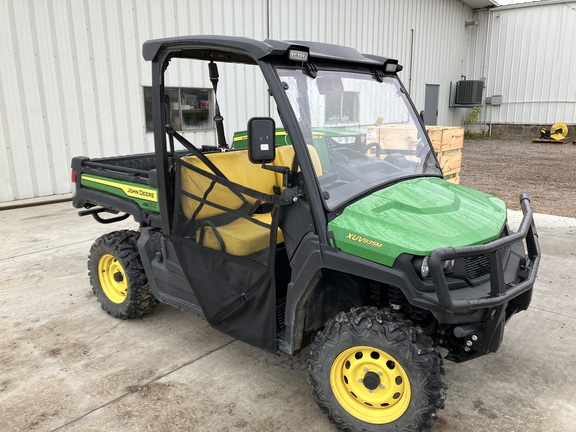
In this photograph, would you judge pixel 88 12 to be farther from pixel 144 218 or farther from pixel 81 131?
pixel 144 218

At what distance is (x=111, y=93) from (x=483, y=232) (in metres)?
7.48

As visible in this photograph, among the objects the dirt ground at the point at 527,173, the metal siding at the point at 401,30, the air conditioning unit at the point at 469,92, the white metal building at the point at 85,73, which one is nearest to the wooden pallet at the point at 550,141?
the dirt ground at the point at 527,173

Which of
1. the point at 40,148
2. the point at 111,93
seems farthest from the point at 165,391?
the point at 111,93

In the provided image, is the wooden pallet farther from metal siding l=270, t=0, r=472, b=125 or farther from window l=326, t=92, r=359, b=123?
window l=326, t=92, r=359, b=123

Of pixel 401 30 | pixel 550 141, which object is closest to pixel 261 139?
pixel 401 30

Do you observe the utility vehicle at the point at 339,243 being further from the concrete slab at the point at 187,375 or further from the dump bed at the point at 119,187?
the concrete slab at the point at 187,375

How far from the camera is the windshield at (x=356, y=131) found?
2494 mm

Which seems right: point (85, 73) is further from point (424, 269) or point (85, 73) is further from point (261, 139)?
point (424, 269)

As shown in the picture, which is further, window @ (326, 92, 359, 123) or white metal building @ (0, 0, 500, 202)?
white metal building @ (0, 0, 500, 202)

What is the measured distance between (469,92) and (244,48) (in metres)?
19.2

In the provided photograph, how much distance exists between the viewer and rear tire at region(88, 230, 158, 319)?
357 cm

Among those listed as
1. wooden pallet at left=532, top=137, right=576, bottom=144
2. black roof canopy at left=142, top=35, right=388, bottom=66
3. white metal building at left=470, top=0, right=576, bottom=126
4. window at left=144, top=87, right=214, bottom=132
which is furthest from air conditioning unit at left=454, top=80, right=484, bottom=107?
black roof canopy at left=142, top=35, right=388, bottom=66

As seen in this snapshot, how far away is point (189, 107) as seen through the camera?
30.5 feet

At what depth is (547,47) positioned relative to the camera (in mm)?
19109
